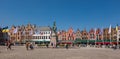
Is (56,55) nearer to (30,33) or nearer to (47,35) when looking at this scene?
(47,35)

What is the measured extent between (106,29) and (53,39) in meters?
81.6

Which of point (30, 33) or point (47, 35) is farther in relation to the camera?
point (30, 33)

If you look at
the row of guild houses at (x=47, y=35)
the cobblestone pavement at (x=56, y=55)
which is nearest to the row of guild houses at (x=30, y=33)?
the row of guild houses at (x=47, y=35)

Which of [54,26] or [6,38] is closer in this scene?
[54,26]

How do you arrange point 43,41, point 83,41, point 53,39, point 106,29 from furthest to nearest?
point 106,29 < point 43,41 < point 83,41 < point 53,39

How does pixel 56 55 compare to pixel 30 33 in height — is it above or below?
below

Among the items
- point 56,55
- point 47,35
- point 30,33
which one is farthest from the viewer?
point 30,33

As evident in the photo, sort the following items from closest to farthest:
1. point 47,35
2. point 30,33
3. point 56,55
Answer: point 56,55
point 47,35
point 30,33

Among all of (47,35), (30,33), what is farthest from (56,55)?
(30,33)

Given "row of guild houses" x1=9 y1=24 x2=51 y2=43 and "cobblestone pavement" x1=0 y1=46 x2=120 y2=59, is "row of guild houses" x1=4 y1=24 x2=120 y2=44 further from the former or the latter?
"cobblestone pavement" x1=0 y1=46 x2=120 y2=59

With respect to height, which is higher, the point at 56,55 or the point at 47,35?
the point at 47,35

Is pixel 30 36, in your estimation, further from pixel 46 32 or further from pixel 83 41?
pixel 83 41

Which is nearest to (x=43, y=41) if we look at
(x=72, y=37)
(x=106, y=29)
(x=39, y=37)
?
(x=39, y=37)

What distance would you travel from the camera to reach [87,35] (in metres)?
142
